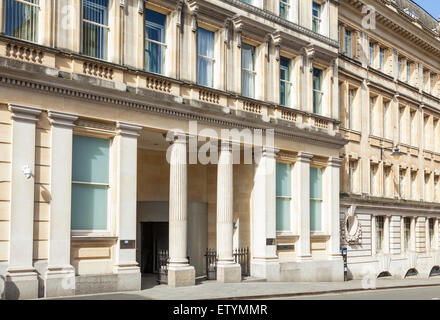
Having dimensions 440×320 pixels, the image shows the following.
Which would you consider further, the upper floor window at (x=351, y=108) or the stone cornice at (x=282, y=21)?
the upper floor window at (x=351, y=108)

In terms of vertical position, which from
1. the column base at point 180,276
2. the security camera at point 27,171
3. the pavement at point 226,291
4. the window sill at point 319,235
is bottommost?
the pavement at point 226,291

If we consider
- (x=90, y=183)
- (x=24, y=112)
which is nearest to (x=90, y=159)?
(x=90, y=183)

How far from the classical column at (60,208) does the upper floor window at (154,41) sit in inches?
183

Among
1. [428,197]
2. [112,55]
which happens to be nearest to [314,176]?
[112,55]

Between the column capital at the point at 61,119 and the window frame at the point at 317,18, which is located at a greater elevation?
the window frame at the point at 317,18

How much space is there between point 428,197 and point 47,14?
114ft

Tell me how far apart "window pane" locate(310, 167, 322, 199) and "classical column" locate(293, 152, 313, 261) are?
107cm

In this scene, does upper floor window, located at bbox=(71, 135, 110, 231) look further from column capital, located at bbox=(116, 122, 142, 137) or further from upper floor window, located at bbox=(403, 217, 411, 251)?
upper floor window, located at bbox=(403, 217, 411, 251)

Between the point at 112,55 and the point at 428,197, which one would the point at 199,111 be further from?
the point at 428,197

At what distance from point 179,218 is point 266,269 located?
553 cm

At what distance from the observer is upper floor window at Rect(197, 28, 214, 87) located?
81.8 ft

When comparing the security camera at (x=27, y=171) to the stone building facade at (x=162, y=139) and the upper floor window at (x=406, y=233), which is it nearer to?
the stone building facade at (x=162, y=139)

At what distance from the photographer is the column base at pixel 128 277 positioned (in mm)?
20575

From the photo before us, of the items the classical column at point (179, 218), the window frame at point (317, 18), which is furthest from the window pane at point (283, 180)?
the window frame at point (317, 18)
